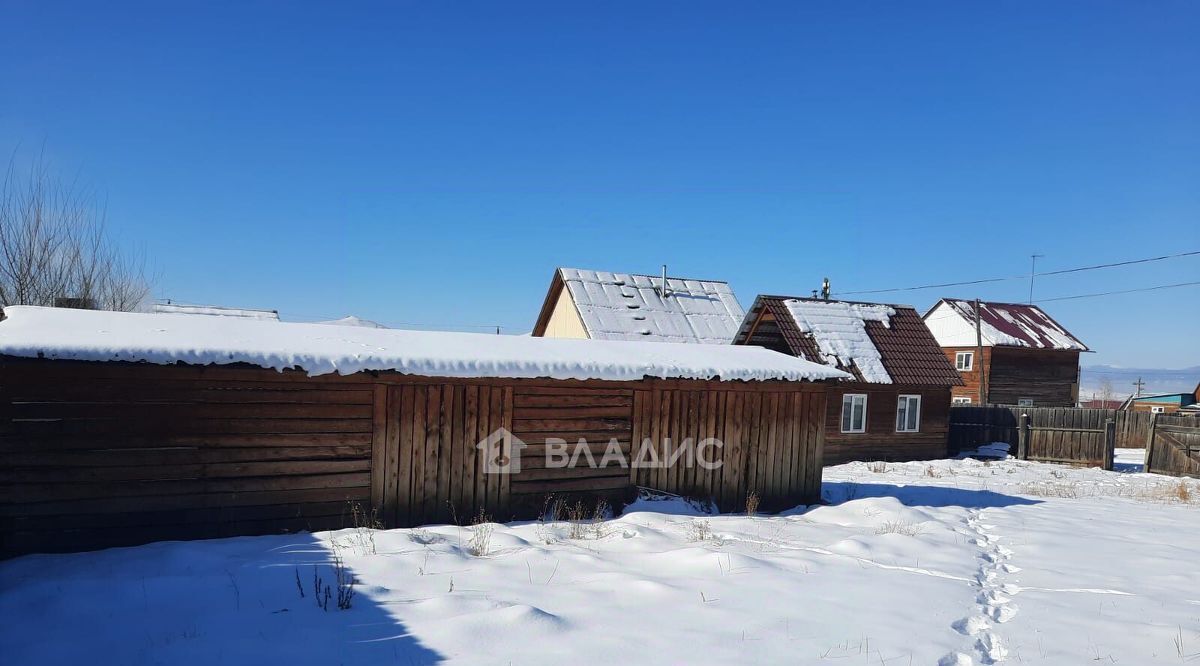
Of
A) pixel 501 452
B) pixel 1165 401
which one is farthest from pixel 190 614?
pixel 1165 401

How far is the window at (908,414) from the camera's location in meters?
21.4

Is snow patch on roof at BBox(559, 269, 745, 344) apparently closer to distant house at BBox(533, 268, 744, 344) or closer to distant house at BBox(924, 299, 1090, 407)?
distant house at BBox(533, 268, 744, 344)

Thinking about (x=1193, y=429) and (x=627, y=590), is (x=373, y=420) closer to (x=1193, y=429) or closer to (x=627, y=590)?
(x=627, y=590)

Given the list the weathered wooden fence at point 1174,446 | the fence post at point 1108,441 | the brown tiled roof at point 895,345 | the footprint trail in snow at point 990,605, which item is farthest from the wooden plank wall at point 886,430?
the footprint trail in snow at point 990,605

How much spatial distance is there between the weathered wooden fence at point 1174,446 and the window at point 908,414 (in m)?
5.65

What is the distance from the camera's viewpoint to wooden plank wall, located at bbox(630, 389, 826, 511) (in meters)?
10.5

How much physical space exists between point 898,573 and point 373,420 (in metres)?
6.17

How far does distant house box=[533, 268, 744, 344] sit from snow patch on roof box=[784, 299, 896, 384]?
3929mm

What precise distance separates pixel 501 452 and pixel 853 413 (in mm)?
14222

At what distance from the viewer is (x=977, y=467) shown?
63.9ft

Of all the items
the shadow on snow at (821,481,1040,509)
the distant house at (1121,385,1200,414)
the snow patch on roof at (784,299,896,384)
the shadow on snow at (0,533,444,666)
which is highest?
the snow patch on roof at (784,299,896,384)

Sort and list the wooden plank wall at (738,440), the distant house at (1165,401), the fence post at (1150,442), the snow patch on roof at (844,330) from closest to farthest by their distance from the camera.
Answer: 1. the wooden plank wall at (738,440)
2. the fence post at (1150,442)
3. the snow patch on roof at (844,330)
4. the distant house at (1165,401)

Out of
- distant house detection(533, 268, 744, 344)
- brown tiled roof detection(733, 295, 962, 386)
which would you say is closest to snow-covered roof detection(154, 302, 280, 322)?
distant house detection(533, 268, 744, 344)

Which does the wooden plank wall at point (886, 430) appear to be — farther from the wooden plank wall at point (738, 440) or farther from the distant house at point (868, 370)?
the wooden plank wall at point (738, 440)
